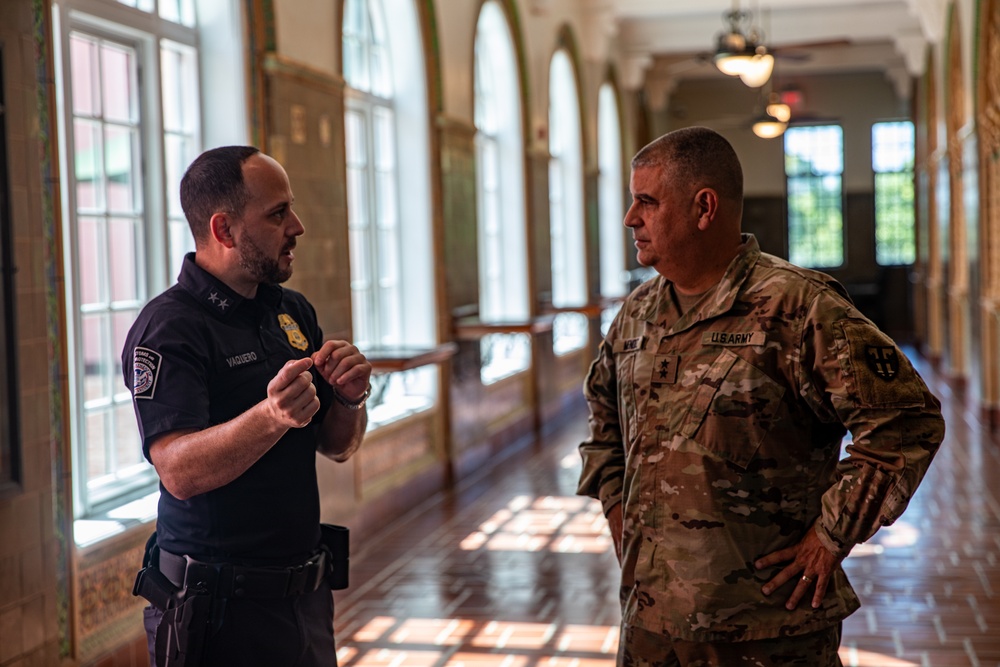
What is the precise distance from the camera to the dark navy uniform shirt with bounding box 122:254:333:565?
2.23 metres

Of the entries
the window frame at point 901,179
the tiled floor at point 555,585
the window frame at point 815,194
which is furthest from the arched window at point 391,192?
the window frame at point 901,179

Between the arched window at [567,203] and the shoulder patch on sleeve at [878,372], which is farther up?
the arched window at [567,203]

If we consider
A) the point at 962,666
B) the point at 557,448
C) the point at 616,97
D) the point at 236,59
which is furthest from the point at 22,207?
the point at 616,97

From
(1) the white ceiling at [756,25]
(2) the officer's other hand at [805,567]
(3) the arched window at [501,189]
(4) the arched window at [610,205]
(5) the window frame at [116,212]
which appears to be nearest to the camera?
(2) the officer's other hand at [805,567]

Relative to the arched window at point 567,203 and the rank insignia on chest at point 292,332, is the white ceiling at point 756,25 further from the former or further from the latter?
the rank insignia on chest at point 292,332

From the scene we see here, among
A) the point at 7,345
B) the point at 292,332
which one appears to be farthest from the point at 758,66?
the point at 292,332

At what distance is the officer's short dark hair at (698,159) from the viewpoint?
2.32 m

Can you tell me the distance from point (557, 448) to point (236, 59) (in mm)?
5076

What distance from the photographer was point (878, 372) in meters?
2.11

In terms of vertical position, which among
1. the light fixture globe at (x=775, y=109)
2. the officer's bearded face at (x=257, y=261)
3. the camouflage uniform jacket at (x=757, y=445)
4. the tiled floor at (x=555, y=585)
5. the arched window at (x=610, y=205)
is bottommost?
the tiled floor at (x=555, y=585)

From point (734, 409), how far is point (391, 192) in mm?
5590

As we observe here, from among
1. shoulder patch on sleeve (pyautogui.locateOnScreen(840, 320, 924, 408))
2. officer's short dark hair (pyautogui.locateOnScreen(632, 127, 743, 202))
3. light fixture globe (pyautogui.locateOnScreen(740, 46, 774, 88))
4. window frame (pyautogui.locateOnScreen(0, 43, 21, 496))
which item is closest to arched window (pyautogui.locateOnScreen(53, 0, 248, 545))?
window frame (pyautogui.locateOnScreen(0, 43, 21, 496))

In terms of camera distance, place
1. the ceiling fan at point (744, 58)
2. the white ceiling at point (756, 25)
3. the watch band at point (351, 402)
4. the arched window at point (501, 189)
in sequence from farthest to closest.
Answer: the white ceiling at point (756, 25), the arched window at point (501, 189), the ceiling fan at point (744, 58), the watch band at point (351, 402)

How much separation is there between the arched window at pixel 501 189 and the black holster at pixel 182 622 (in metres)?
7.32
